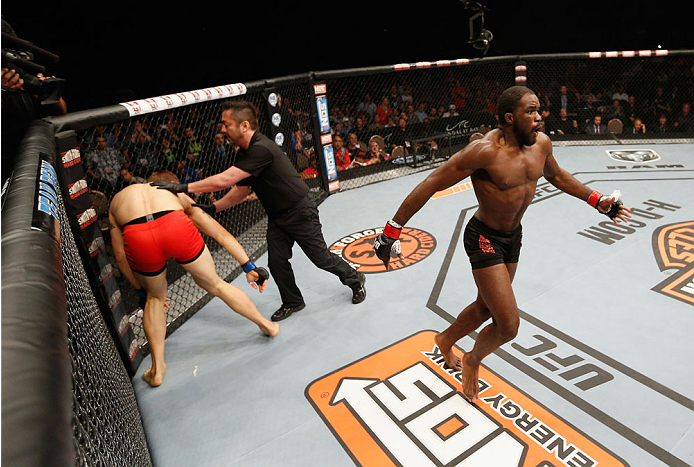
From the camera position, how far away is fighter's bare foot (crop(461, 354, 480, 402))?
211cm

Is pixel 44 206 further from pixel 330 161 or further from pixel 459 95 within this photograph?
pixel 459 95

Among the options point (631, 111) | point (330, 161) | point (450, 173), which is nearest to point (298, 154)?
point (330, 161)

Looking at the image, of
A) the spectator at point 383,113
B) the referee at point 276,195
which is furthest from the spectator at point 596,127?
the referee at point 276,195

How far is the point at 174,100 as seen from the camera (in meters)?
3.06

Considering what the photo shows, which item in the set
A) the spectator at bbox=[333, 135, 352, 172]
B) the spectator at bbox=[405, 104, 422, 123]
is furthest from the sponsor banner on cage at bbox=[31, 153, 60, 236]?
the spectator at bbox=[405, 104, 422, 123]

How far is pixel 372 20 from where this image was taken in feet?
40.2

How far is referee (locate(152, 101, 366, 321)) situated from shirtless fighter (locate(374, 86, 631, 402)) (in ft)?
3.48

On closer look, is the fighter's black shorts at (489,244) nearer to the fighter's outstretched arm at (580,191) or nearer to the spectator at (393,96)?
the fighter's outstretched arm at (580,191)

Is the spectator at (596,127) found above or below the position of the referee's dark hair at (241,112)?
below

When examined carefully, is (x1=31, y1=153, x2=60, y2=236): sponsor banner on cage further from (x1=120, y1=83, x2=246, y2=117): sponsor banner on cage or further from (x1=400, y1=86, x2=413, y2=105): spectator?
(x1=400, y1=86, x2=413, y2=105): spectator

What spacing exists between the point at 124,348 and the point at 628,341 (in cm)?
297

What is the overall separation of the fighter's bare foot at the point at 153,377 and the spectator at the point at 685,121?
8196mm

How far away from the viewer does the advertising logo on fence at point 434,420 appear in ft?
6.08

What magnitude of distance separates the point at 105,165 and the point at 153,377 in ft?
9.87
